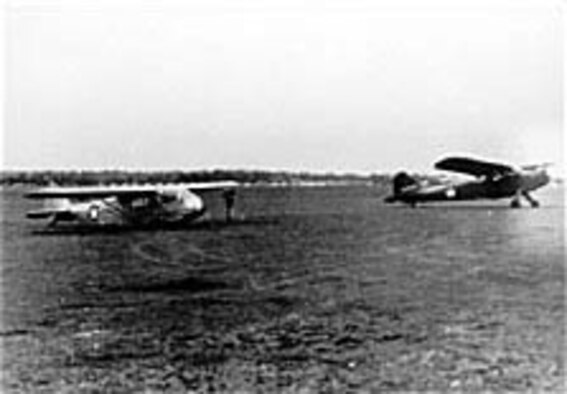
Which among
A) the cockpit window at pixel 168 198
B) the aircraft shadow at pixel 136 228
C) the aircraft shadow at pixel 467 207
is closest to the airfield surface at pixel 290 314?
the aircraft shadow at pixel 136 228

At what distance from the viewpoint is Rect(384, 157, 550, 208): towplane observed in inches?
859

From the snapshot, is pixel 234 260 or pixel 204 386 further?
pixel 234 260

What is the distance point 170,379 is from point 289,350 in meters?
1.17

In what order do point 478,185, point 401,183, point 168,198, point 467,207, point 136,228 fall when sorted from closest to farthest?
point 136,228
point 168,198
point 478,185
point 467,207
point 401,183

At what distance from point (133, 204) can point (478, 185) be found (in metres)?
10.4

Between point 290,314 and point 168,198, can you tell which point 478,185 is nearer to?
point 168,198

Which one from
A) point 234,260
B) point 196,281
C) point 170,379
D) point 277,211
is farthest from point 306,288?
point 277,211

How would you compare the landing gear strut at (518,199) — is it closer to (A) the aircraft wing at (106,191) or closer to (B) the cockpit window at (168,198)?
(A) the aircraft wing at (106,191)

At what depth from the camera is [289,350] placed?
6.84 m

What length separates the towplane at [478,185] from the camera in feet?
71.6

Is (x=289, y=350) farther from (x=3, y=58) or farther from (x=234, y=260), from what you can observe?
(x=234, y=260)

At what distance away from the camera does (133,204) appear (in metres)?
21.9

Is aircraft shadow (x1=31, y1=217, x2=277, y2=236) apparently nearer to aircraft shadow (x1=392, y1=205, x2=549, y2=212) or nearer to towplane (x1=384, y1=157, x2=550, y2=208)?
towplane (x1=384, y1=157, x2=550, y2=208)

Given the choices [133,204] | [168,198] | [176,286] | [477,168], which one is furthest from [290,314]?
[477,168]
